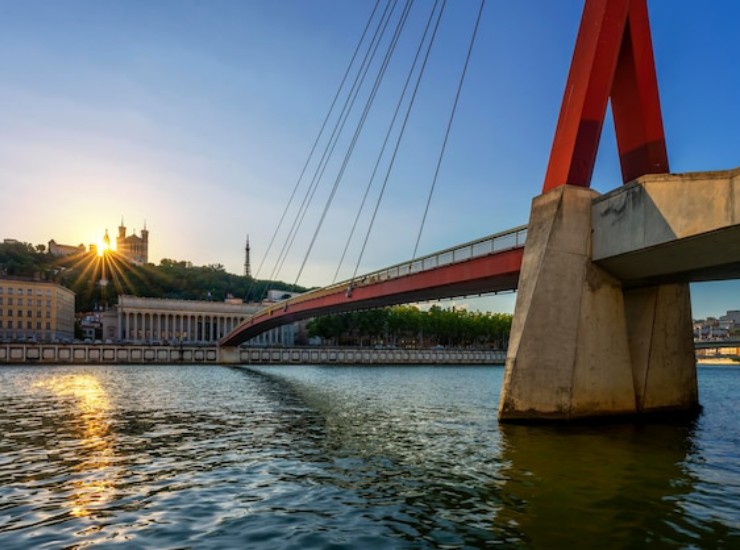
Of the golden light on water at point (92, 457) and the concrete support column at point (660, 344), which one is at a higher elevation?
the concrete support column at point (660, 344)

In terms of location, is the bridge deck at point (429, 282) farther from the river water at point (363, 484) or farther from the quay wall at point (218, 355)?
the quay wall at point (218, 355)

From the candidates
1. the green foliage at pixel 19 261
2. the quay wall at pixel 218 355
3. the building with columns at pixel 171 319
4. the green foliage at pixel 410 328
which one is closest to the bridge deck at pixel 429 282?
the quay wall at pixel 218 355

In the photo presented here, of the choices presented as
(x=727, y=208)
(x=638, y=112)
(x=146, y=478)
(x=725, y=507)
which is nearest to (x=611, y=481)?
(x=725, y=507)

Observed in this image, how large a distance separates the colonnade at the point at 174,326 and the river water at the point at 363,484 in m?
133

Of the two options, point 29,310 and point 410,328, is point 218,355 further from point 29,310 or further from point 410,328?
point 29,310

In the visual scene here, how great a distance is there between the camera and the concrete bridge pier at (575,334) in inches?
794

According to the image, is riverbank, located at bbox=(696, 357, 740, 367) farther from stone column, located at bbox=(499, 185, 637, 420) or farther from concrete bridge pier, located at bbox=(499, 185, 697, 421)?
stone column, located at bbox=(499, 185, 637, 420)

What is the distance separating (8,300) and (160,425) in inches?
5378

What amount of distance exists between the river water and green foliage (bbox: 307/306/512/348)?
122094 millimetres

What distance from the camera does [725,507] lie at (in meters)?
10.3

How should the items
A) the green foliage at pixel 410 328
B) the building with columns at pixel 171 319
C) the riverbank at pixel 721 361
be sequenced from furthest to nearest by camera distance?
the riverbank at pixel 721 361 → the building with columns at pixel 171 319 → the green foliage at pixel 410 328

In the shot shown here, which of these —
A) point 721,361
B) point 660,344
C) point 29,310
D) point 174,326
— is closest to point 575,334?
point 660,344

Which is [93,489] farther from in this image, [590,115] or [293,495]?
[590,115]

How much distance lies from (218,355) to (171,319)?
6250 cm
